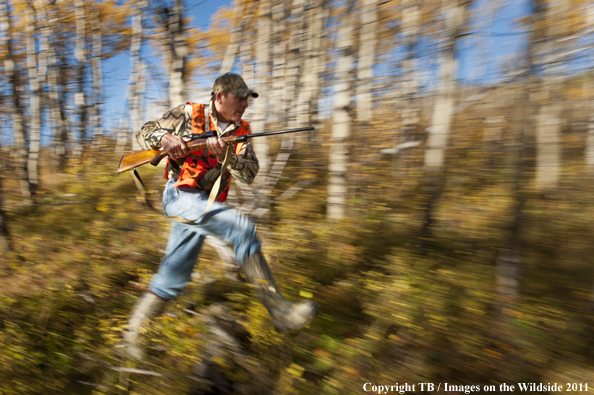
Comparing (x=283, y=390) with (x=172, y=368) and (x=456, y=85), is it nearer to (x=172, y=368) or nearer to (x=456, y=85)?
(x=172, y=368)

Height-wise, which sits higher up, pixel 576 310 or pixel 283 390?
pixel 576 310

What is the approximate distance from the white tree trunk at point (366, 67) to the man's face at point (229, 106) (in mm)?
1860

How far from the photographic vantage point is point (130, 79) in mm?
8969

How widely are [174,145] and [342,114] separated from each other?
7.95 ft

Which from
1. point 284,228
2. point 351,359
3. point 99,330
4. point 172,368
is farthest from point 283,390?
point 284,228

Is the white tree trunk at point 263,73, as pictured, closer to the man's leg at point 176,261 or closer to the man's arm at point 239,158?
the man's arm at point 239,158

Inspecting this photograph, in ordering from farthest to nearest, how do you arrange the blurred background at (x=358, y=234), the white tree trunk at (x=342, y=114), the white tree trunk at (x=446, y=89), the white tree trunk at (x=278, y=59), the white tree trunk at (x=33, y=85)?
the white tree trunk at (x=33, y=85), the white tree trunk at (x=278, y=59), the white tree trunk at (x=342, y=114), the white tree trunk at (x=446, y=89), the blurred background at (x=358, y=234)

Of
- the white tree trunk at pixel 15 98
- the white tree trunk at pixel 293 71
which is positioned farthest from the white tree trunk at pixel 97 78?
the white tree trunk at pixel 293 71

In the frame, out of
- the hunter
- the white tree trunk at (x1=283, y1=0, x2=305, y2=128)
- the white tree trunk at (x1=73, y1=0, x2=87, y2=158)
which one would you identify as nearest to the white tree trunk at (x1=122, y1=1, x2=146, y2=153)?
the white tree trunk at (x1=73, y1=0, x2=87, y2=158)

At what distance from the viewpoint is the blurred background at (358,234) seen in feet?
7.13

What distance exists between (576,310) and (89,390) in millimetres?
3972

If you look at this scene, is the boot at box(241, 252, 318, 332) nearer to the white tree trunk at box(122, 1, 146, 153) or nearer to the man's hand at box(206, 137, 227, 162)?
the man's hand at box(206, 137, 227, 162)

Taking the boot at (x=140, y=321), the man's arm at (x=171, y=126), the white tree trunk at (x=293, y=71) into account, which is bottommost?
the boot at (x=140, y=321)

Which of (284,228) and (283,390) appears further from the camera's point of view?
(284,228)
